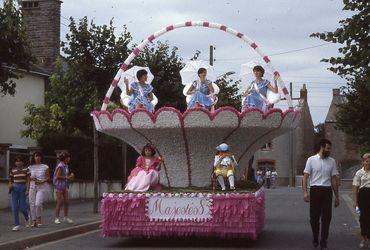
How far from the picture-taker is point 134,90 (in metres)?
14.7

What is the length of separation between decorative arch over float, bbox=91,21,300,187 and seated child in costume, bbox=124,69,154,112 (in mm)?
419

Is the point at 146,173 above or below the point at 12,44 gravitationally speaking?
below

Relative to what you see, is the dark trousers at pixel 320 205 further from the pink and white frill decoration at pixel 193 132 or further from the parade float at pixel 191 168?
the pink and white frill decoration at pixel 193 132

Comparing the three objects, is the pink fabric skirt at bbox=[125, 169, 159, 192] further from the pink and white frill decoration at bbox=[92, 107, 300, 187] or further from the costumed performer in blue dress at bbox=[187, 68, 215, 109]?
the costumed performer in blue dress at bbox=[187, 68, 215, 109]

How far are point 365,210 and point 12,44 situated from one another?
10649mm

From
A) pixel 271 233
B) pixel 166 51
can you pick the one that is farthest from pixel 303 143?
pixel 271 233

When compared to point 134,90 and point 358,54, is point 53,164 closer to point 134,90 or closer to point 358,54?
point 134,90

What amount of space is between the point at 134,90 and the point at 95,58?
6789 mm

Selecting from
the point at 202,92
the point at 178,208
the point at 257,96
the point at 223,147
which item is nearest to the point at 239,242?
the point at 178,208

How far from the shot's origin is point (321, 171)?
11172mm

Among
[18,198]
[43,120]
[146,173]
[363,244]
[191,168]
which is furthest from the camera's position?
[43,120]

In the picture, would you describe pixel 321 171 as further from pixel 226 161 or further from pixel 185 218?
pixel 185 218

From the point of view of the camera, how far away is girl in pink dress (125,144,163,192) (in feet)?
41.8

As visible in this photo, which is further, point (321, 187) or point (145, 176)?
point (145, 176)
